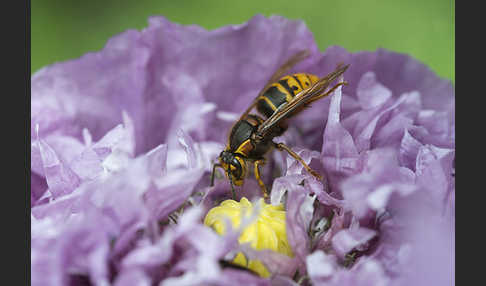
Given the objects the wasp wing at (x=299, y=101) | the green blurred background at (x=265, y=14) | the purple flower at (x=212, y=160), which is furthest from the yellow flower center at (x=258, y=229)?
the green blurred background at (x=265, y=14)

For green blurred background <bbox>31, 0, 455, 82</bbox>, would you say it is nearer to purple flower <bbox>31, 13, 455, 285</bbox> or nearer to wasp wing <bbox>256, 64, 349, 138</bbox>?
purple flower <bbox>31, 13, 455, 285</bbox>

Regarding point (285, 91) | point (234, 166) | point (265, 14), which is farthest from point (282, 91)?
point (265, 14)

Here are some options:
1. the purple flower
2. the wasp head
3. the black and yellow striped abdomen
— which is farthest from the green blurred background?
the wasp head

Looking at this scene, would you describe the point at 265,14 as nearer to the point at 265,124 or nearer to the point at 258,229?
the point at 265,124

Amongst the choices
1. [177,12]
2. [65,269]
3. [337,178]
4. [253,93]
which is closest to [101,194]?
[65,269]

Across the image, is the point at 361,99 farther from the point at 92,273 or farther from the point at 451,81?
the point at 92,273

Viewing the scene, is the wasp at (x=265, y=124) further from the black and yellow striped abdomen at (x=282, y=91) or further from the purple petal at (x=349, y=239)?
the purple petal at (x=349, y=239)
